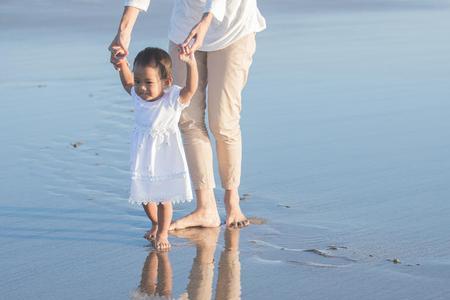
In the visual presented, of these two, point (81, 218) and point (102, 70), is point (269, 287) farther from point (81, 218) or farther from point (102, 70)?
point (102, 70)

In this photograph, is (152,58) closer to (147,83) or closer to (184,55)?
(147,83)

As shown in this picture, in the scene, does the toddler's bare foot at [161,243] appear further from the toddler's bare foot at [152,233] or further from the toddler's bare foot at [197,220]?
the toddler's bare foot at [197,220]

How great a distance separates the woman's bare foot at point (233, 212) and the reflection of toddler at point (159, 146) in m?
0.39

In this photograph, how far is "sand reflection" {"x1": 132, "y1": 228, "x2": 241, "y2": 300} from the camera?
4.45 m

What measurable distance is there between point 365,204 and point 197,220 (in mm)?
918

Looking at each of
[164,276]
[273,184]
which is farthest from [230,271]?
[273,184]

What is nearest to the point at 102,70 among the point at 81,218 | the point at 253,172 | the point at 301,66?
the point at 301,66

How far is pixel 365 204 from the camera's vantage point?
5.84 metres

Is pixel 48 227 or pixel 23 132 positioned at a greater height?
pixel 23 132

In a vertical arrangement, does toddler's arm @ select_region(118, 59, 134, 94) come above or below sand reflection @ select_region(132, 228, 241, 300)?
above

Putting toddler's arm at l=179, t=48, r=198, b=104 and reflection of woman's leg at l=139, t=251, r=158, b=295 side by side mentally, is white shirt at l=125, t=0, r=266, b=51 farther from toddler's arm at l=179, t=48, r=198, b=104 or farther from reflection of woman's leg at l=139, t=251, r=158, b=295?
reflection of woman's leg at l=139, t=251, r=158, b=295

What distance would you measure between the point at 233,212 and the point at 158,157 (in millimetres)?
572

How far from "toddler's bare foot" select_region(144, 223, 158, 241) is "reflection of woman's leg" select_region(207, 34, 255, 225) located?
410mm

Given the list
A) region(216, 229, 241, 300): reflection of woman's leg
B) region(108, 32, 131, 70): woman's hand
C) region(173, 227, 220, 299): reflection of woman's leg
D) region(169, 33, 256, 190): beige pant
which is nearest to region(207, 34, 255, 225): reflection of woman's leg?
region(169, 33, 256, 190): beige pant
